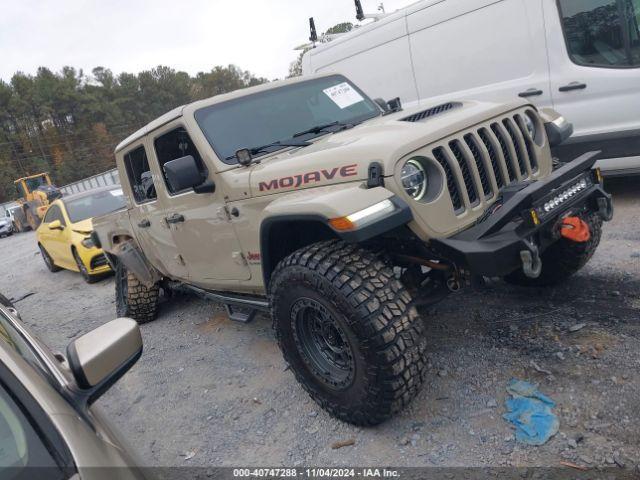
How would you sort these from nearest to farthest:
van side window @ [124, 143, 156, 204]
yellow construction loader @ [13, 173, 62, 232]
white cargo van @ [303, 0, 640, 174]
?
van side window @ [124, 143, 156, 204]
white cargo van @ [303, 0, 640, 174]
yellow construction loader @ [13, 173, 62, 232]

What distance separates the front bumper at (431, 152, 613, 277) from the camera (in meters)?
2.43

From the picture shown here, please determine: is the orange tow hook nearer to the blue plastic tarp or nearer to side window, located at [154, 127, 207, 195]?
the blue plastic tarp

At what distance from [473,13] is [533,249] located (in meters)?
4.11

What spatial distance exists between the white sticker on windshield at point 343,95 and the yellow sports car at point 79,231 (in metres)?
4.80

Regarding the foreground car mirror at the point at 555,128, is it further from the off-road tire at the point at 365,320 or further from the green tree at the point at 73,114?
the green tree at the point at 73,114

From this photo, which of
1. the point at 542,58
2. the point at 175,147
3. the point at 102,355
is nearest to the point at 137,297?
the point at 175,147

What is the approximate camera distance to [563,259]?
3.67 meters

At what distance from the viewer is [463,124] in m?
2.80

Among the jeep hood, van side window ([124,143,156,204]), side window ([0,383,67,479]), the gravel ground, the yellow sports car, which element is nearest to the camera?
side window ([0,383,67,479])

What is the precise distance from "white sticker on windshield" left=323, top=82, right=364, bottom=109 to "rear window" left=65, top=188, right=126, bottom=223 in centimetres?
570

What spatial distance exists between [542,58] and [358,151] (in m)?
3.77

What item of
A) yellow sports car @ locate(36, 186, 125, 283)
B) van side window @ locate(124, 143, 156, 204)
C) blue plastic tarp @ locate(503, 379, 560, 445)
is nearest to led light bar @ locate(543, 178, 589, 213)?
blue plastic tarp @ locate(503, 379, 560, 445)

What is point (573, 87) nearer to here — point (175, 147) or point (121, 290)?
point (175, 147)

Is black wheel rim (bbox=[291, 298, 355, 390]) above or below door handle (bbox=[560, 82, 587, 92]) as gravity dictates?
below
